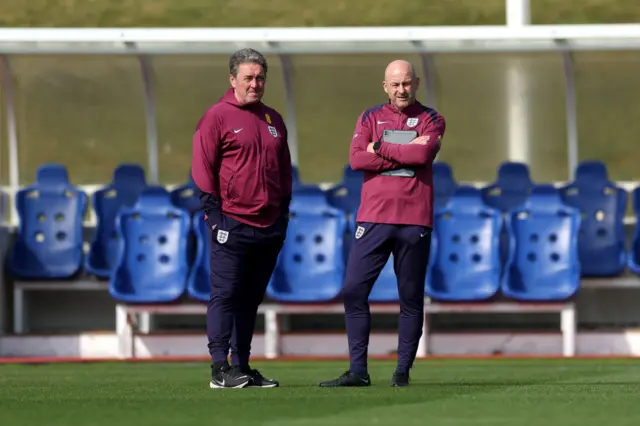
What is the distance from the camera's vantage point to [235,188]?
29.9ft

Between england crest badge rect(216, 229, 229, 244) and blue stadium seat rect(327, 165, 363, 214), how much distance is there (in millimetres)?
5847

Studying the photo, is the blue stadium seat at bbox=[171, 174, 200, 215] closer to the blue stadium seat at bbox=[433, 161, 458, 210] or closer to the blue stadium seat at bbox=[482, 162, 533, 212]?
the blue stadium seat at bbox=[433, 161, 458, 210]

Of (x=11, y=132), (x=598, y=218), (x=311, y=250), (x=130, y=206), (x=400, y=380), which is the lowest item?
(x=400, y=380)

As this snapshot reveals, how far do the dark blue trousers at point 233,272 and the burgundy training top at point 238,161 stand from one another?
0.27 ft

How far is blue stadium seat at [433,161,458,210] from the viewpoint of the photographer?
48.7 ft

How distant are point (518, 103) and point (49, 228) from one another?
15.0ft

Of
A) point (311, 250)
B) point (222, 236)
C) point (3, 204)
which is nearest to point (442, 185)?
point (311, 250)

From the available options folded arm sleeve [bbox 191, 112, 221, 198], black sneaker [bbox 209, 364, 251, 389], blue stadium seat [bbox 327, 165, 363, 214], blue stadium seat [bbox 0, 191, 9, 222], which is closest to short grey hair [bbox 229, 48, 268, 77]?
folded arm sleeve [bbox 191, 112, 221, 198]

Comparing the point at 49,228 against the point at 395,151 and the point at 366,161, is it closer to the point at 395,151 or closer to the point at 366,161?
the point at 366,161

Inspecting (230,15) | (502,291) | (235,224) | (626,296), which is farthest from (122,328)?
(230,15)

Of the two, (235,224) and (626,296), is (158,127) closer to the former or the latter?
(626,296)

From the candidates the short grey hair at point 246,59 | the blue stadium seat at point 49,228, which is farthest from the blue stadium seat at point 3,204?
the short grey hair at point 246,59

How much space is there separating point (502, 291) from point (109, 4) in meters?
27.1

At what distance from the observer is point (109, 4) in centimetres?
3972
